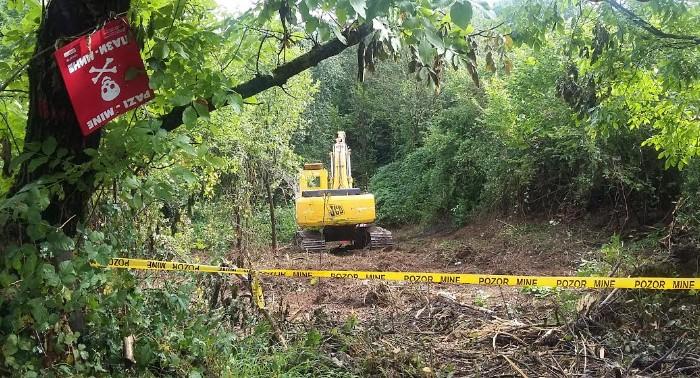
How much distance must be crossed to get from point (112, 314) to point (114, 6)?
168 cm

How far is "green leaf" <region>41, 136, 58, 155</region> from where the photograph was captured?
2762 mm

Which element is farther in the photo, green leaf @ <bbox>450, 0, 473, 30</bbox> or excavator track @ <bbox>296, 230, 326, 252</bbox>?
excavator track @ <bbox>296, 230, 326, 252</bbox>

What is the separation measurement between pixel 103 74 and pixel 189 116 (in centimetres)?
50

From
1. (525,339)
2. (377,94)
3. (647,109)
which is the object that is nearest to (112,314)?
(525,339)

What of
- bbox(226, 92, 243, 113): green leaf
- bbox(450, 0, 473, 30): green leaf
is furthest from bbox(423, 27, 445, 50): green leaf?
bbox(226, 92, 243, 113): green leaf

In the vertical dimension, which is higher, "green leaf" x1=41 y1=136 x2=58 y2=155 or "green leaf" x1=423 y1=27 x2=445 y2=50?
"green leaf" x1=423 y1=27 x2=445 y2=50

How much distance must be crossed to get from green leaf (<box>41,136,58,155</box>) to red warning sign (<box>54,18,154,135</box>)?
0.15 metres

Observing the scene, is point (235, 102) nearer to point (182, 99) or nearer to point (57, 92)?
point (182, 99)

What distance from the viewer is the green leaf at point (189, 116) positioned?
8.63ft

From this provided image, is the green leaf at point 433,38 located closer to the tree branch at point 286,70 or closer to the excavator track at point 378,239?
the tree branch at point 286,70

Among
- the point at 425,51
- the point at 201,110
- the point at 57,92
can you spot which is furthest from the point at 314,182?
the point at 425,51

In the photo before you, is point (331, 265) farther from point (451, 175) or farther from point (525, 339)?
point (451, 175)

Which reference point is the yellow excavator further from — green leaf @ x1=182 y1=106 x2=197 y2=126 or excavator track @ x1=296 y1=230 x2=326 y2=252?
green leaf @ x1=182 y1=106 x2=197 y2=126

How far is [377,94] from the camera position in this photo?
93.7ft
